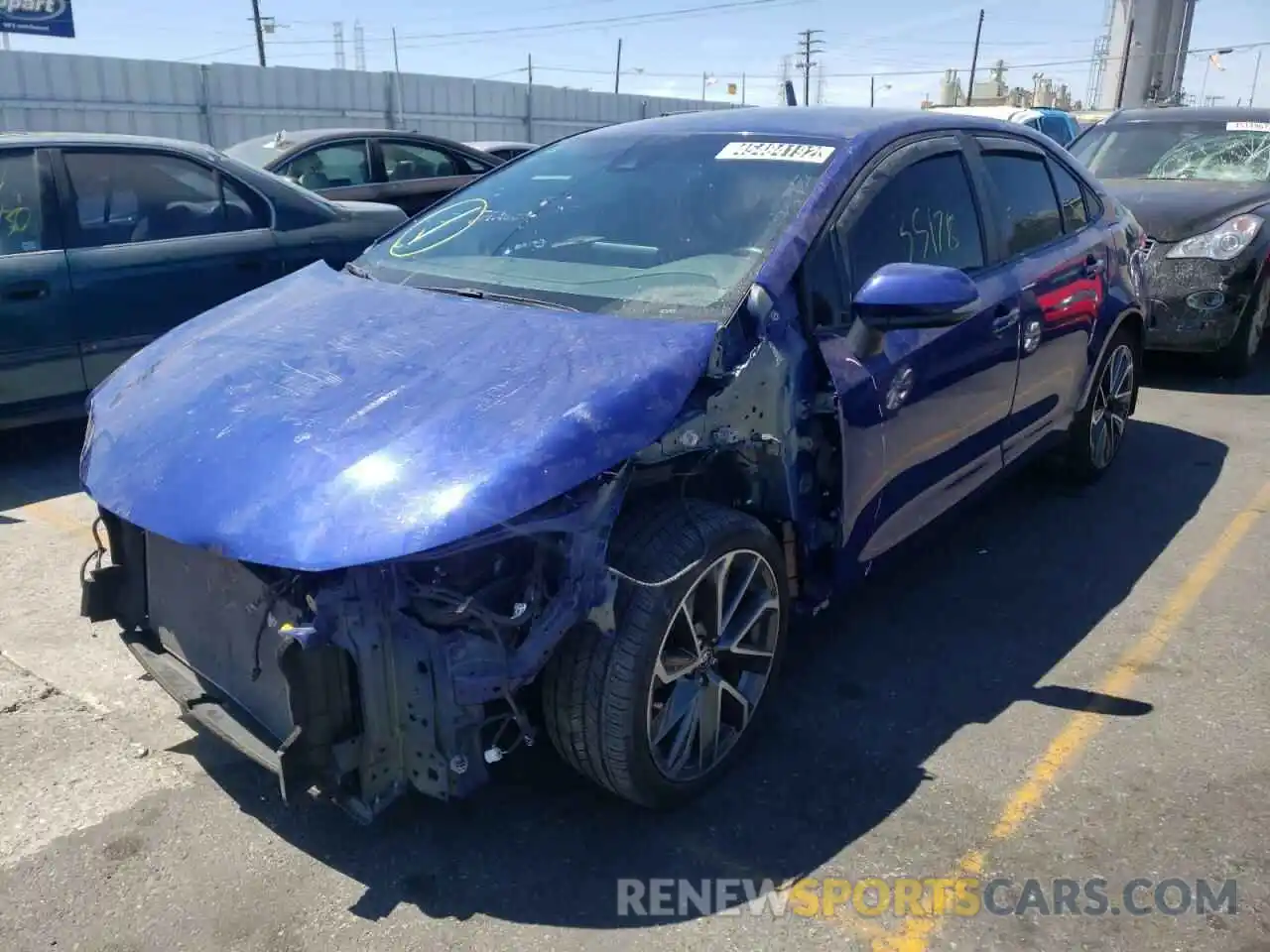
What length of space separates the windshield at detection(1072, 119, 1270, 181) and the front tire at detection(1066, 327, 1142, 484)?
132 inches

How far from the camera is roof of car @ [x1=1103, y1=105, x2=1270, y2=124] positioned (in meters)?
7.86

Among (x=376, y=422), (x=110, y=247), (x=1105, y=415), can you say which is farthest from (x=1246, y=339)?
(x=110, y=247)

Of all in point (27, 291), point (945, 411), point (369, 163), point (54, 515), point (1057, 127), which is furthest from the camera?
point (1057, 127)

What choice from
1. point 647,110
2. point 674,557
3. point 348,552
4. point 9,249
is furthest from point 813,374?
point 647,110

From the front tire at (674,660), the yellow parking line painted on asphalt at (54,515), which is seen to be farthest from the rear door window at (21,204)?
the front tire at (674,660)

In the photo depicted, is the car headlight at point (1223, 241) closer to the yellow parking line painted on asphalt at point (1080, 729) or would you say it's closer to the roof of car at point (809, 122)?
the yellow parking line painted on asphalt at point (1080, 729)

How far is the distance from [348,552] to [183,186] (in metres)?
4.34

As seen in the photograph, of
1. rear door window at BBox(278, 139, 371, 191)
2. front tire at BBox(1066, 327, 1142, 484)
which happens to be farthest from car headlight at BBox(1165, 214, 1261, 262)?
rear door window at BBox(278, 139, 371, 191)

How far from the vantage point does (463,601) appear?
7.36ft

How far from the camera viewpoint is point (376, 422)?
2.39 meters

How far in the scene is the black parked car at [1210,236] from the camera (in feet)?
22.0

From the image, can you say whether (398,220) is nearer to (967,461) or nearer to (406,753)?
(967,461)

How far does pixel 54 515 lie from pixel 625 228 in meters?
3.14

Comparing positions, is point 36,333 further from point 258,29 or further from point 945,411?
point 258,29
